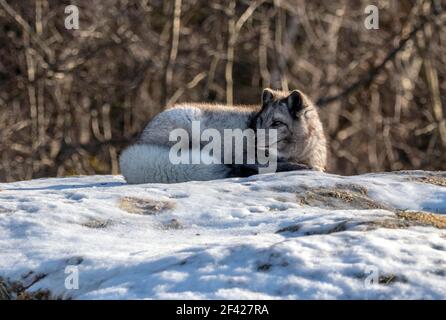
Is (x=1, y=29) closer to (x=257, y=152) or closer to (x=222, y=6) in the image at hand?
(x=222, y=6)

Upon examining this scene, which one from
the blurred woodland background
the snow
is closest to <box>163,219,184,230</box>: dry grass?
the snow

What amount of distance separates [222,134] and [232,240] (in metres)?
3.04

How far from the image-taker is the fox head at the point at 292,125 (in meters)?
8.48

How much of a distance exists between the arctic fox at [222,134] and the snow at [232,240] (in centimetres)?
94

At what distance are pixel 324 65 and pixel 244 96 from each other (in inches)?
64.3

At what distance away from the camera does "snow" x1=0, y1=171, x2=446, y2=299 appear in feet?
15.0

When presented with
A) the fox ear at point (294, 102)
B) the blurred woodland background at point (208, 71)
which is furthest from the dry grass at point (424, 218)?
the blurred woodland background at point (208, 71)

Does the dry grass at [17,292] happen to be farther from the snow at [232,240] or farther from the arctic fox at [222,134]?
the arctic fox at [222,134]

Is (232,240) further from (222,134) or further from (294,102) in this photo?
(294,102)

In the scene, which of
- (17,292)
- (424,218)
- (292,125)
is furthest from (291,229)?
(292,125)

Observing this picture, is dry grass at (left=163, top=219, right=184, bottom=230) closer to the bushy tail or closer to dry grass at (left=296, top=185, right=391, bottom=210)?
dry grass at (left=296, top=185, right=391, bottom=210)

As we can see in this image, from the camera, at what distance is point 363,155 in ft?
56.5

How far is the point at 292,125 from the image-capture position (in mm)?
8672
